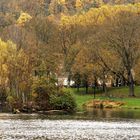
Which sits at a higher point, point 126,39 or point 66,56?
point 126,39

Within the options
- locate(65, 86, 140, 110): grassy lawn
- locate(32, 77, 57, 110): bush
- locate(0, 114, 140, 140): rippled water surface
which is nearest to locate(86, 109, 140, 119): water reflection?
locate(0, 114, 140, 140): rippled water surface

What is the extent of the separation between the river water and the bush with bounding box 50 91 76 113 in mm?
Answer: 11489

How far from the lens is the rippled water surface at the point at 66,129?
5220 cm

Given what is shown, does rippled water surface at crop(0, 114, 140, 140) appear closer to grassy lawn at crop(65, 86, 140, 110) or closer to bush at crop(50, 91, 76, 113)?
bush at crop(50, 91, 76, 113)

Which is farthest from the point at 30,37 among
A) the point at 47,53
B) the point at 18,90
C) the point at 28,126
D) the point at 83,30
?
the point at 28,126

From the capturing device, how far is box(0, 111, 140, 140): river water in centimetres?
5232

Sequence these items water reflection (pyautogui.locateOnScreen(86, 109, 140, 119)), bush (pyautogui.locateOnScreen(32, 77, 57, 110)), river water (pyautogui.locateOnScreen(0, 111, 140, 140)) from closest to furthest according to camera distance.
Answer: river water (pyautogui.locateOnScreen(0, 111, 140, 140)), water reflection (pyautogui.locateOnScreen(86, 109, 140, 119)), bush (pyautogui.locateOnScreen(32, 77, 57, 110))

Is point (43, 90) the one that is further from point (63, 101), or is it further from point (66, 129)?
point (66, 129)

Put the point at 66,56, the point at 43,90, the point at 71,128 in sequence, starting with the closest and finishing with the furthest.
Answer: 1. the point at 71,128
2. the point at 43,90
3. the point at 66,56

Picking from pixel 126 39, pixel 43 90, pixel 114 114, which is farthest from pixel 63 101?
pixel 126 39

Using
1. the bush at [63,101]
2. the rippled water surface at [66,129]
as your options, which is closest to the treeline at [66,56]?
the bush at [63,101]

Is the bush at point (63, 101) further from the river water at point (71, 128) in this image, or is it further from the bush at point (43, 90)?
the river water at point (71, 128)

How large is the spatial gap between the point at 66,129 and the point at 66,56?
80471 millimetres

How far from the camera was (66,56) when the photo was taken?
458ft
